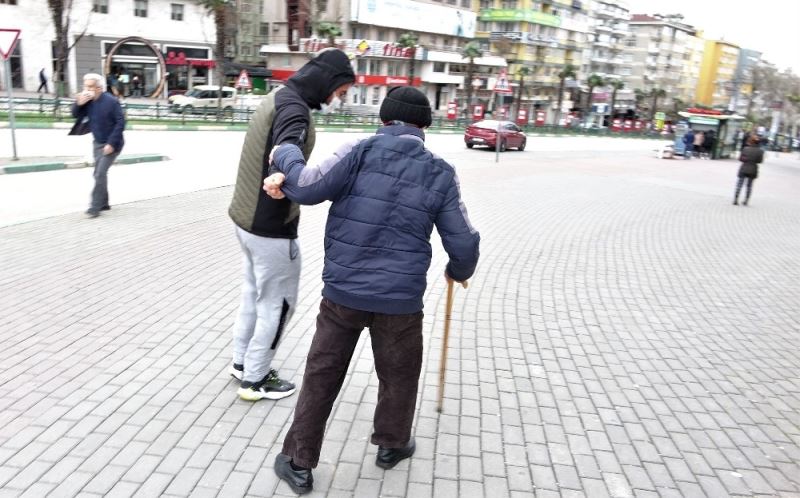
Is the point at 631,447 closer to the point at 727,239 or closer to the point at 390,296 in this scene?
the point at 390,296

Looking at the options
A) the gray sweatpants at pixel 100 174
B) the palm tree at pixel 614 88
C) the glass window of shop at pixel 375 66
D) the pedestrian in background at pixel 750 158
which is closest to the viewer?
the gray sweatpants at pixel 100 174

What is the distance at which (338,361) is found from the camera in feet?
10.1

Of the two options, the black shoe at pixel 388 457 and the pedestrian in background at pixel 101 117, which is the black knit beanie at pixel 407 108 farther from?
the pedestrian in background at pixel 101 117

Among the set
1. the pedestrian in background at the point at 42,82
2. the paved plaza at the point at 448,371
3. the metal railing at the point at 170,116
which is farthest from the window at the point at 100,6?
the paved plaza at the point at 448,371

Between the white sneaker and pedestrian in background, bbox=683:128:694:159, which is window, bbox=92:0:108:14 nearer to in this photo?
pedestrian in background, bbox=683:128:694:159

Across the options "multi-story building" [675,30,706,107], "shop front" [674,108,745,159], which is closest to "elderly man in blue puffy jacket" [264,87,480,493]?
"shop front" [674,108,745,159]

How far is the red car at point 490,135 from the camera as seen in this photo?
89.5ft

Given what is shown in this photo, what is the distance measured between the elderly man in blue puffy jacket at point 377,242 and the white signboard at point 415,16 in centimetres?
6415

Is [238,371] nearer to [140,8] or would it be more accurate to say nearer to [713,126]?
[713,126]

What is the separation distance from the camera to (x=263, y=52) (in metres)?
66.8

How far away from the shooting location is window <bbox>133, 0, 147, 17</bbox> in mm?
45706

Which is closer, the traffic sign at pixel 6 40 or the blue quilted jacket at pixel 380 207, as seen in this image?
the blue quilted jacket at pixel 380 207

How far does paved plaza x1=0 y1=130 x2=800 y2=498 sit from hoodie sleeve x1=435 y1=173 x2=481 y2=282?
1.16 m

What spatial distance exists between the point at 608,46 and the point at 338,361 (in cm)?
11031
